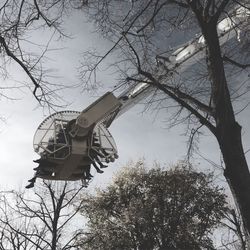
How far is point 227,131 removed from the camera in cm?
537

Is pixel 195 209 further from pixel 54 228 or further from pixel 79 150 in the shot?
pixel 79 150

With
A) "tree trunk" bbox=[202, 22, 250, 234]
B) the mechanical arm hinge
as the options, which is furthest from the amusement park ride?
"tree trunk" bbox=[202, 22, 250, 234]

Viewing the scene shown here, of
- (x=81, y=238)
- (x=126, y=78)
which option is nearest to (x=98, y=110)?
(x=126, y=78)

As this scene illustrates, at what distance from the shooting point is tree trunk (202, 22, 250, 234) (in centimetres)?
513

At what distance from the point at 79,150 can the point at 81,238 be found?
804 inches

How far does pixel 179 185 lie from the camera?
2847 cm

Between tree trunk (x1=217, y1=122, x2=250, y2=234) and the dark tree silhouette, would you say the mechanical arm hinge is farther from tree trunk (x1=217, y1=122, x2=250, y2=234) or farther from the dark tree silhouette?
the dark tree silhouette

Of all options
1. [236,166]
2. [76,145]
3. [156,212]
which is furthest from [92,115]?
[156,212]

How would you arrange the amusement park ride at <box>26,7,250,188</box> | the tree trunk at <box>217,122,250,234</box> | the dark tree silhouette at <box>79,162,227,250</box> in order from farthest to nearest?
the dark tree silhouette at <box>79,162,227,250</box> < the amusement park ride at <box>26,7,250,188</box> < the tree trunk at <box>217,122,250,234</box>

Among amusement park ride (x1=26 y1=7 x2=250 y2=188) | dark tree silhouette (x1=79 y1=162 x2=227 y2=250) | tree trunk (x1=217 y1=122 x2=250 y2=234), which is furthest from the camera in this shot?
dark tree silhouette (x1=79 y1=162 x2=227 y2=250)

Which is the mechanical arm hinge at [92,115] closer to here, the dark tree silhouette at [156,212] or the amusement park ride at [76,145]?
the amusement park ride at [76,145]

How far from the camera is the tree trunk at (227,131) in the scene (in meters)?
5.13

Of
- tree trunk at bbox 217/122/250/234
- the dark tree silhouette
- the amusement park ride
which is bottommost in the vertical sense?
tree trunk at bbox 217/122/250/234

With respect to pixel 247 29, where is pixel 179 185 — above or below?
above
